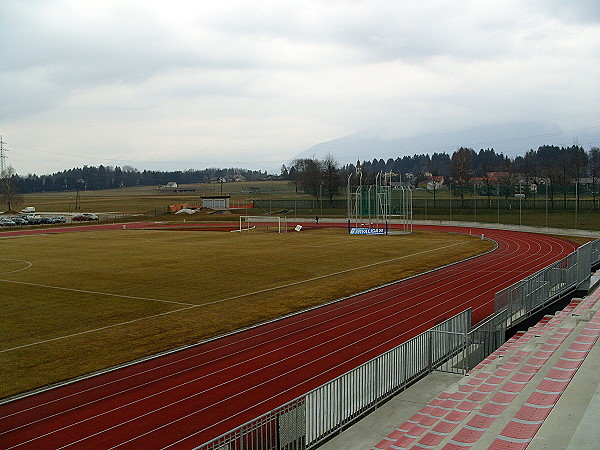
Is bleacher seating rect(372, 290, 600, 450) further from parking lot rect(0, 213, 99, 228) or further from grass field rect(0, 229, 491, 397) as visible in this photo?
parking lot rect(0, 213, 99, 228)

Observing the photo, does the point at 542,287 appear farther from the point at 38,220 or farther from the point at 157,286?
the point at 38,220

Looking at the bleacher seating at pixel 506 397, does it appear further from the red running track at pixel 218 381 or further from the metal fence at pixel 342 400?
the red running track at pixel 218 381

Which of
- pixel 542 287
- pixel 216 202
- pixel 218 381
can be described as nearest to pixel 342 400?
pixel 218 381

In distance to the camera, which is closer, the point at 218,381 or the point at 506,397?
the point at 506,397

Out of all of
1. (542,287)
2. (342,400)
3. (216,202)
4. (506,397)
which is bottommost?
(342,400)

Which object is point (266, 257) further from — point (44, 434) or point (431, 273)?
point (44, 434)

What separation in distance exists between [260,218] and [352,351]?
73.0 metres

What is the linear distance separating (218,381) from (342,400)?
17.1 feet

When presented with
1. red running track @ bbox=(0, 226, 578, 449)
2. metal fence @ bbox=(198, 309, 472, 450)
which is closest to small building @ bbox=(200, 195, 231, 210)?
red running track @ bbox=(0, 226, 578, 449)

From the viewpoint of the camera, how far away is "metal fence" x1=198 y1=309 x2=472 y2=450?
449 inches

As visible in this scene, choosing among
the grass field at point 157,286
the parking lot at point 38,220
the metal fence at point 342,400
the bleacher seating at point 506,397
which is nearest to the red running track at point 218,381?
the grass field at point 157,286

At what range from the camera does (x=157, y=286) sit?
32562 mm

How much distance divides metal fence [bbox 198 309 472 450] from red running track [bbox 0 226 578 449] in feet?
5.96

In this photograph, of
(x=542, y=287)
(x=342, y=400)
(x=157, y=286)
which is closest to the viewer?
(x=342, y=400)
